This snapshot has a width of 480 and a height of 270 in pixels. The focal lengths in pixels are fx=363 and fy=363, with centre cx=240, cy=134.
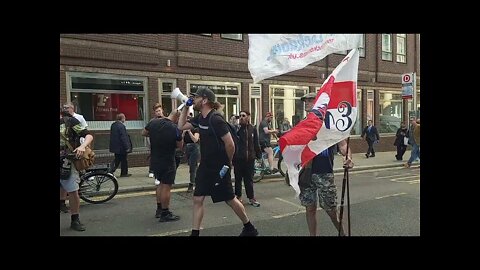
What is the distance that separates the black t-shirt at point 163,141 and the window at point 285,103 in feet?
31.2

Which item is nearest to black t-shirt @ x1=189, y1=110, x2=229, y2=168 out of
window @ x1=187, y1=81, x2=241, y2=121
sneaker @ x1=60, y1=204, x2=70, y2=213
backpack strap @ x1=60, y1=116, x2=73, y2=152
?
backpack strap @ x1=60, y1=116, x2=73, y2=152

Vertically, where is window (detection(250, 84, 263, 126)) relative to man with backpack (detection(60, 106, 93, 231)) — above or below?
above

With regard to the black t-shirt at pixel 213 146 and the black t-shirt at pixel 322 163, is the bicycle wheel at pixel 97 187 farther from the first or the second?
the black t-shirt at pixel 322 163

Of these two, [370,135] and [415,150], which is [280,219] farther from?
[370,135]

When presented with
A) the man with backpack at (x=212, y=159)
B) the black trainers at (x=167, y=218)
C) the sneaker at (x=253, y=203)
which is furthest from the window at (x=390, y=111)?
the man with backpack at (x=212, y=159)

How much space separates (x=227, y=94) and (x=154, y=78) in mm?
2897

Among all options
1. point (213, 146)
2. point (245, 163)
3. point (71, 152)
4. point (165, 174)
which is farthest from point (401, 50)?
point (71, 152)

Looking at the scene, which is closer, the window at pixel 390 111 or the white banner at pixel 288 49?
the white banner at pixel 288 49

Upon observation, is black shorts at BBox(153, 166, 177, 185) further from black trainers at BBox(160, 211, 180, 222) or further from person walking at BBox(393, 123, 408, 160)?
person walking at BBox(393, 123, 408, 160)

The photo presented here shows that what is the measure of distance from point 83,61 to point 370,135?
11.1 m

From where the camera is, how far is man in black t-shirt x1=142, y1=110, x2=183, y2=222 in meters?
5.43

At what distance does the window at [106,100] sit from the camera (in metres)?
10.5

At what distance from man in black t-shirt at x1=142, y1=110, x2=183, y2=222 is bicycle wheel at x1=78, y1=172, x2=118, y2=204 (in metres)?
1.72

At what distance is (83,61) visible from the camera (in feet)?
34.1
